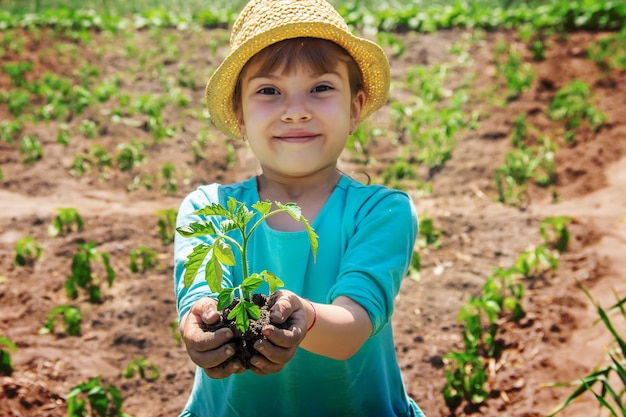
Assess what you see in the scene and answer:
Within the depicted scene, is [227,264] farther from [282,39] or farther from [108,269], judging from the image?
[108,269]

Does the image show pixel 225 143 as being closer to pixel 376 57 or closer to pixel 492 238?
pixel 492 238

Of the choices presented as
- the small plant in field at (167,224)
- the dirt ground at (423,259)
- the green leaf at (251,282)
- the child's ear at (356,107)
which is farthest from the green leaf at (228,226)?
the small plant in field at (167,224)

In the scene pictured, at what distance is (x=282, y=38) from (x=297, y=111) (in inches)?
8.6

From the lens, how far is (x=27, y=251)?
4602mm

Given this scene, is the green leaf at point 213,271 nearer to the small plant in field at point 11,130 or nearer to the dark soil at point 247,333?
the dark soil at point 247,333

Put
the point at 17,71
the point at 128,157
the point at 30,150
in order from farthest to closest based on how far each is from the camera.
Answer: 1. the point at 17,71
2. the point at 30,150
3. the point at 128,157

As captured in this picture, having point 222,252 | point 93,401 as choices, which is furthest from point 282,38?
point 93,401

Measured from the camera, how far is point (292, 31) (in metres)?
2.21

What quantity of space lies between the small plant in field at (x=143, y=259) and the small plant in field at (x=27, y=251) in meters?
0.55

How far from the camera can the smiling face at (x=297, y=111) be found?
2219 mm

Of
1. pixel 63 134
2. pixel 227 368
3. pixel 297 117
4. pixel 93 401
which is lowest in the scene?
pixel 93 401

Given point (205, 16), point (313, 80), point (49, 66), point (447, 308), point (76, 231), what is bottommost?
point (447, 308)

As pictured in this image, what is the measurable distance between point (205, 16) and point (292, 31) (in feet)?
25.1

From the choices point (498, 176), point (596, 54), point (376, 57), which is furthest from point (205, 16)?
point (376, 57)
